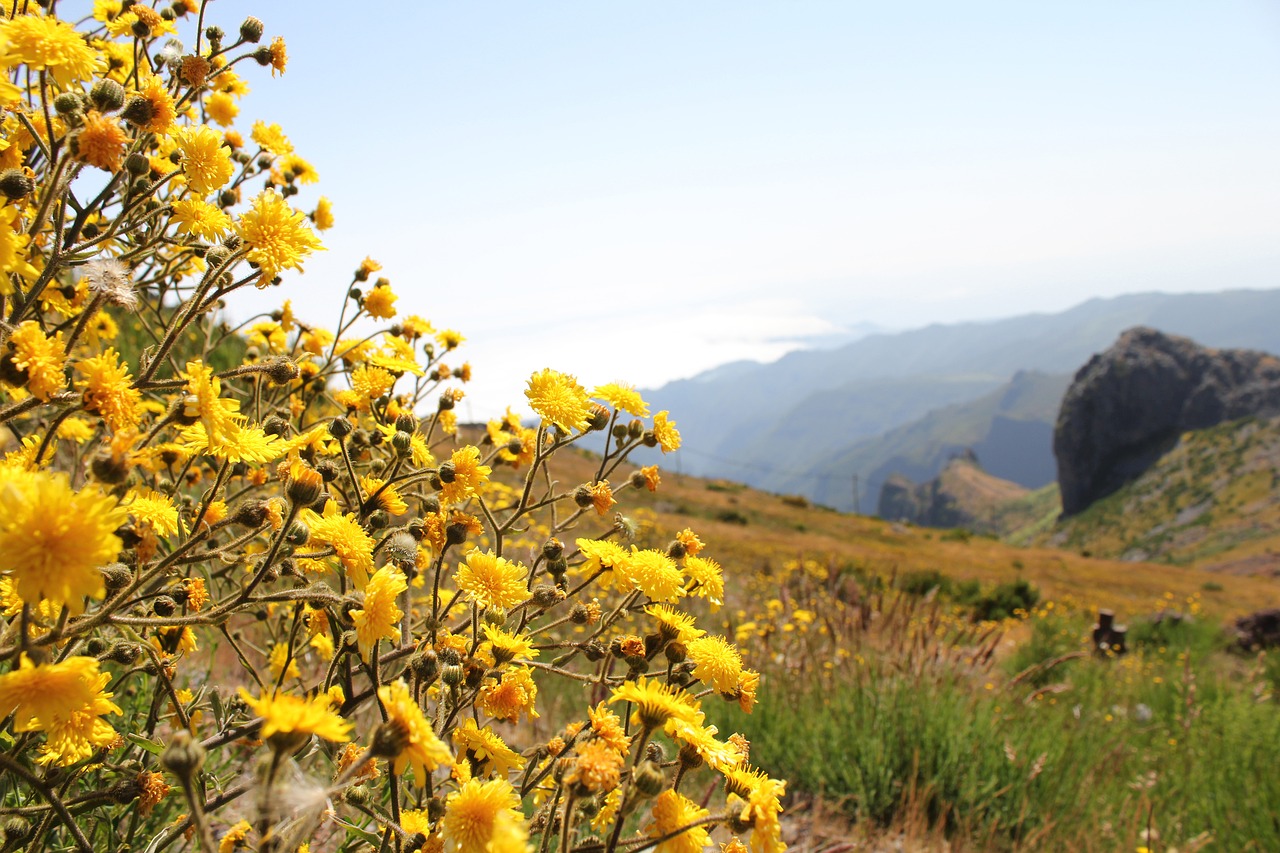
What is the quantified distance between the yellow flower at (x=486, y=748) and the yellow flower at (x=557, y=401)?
82cm

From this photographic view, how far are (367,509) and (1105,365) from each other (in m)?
123

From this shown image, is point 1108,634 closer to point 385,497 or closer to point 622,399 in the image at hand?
point 622,399

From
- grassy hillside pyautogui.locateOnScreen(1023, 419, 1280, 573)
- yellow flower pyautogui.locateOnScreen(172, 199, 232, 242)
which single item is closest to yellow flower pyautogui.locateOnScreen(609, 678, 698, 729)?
yellow flower pyautogui.locateOnScreen(172, 199, 232, 242)

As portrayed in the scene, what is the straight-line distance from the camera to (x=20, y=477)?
103cm

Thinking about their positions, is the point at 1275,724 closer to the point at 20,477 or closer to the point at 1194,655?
the point at 1194,655

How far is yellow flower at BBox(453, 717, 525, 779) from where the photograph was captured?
161 centimetres

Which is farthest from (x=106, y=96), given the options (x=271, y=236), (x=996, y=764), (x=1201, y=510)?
(x=1201, y=510)

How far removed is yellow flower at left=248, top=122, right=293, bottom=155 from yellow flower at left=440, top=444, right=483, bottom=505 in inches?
69.4

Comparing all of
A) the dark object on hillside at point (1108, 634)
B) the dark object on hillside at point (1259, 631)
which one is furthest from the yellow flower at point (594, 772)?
the dark object on hillside at point (1259, 631)

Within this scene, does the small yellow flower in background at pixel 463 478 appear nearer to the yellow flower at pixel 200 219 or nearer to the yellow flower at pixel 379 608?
the yellow flower at pixel 379 608

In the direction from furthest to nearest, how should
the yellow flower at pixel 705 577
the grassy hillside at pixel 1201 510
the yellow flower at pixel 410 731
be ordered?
the grassy hillside at pixel 1201 510
the yellow flower at pixel 705 577
the yellow flower at pixel 410 731

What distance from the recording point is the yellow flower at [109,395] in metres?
1.36

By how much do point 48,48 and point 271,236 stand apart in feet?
1.70

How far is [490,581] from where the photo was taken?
5.85 ft
